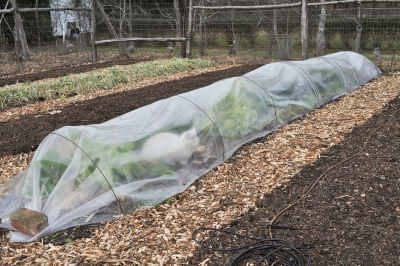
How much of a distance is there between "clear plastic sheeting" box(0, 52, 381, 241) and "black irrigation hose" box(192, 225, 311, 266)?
0.95 meters

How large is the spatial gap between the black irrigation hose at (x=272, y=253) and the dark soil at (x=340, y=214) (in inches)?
2.5

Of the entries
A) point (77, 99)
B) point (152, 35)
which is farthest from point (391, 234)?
point (152, 35)

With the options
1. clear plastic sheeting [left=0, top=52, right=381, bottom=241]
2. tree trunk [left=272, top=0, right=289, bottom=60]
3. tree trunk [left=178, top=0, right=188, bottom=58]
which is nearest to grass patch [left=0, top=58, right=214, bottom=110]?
tree trunk [left=178, top=0, right=188, bottom=58]

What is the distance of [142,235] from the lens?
3.23 m

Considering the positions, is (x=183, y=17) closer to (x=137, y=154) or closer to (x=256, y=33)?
(x=256, y=33)

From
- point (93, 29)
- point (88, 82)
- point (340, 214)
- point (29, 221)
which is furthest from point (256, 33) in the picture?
point (29, 221)

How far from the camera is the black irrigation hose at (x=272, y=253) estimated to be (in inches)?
109

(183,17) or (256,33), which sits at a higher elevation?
(183,17)

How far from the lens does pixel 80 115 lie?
20.5 feet

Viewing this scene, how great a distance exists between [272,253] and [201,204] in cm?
102

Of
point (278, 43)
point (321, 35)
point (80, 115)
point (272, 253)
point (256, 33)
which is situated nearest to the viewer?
point (272, 253)

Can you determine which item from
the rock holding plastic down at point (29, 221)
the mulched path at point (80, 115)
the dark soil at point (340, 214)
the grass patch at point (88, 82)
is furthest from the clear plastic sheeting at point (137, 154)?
the grass patch at point (88, 82)

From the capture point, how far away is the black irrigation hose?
2762mm

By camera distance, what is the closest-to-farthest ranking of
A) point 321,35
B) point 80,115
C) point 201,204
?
point 201,204 → point 80,115 → point 321,35
